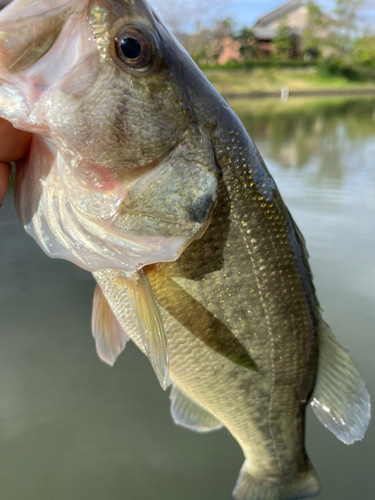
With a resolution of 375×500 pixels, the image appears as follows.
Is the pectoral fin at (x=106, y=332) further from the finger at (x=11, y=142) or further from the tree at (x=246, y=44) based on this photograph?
the tree at (x=246, y=44)

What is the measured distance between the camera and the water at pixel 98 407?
1666 millimetres

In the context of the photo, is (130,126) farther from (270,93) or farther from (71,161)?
(270,93)

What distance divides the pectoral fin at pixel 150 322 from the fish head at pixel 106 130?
5cm

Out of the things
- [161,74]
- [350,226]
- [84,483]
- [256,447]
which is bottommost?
[84,483]

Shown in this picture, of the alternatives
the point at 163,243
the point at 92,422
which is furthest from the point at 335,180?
the point at 163,243

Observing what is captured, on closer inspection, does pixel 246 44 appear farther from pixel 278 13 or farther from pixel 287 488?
pixel 287 488

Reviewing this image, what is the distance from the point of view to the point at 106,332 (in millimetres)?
1200

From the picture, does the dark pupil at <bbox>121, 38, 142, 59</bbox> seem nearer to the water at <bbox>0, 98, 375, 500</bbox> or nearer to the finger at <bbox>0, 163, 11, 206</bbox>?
the finger at <bbox>0, 163, 11, 206</bbox>

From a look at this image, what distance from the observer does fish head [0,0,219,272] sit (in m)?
0.67

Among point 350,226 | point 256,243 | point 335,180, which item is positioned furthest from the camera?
point 335,180

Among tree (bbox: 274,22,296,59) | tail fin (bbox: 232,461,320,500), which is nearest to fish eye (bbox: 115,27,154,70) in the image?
tail fin (bbox: 232,461,320,500)

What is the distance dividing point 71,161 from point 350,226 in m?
3.78

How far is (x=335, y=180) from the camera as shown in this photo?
18.1 ft

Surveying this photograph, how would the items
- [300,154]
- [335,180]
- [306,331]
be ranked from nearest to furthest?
[306,331], [335,180], [300,154]
